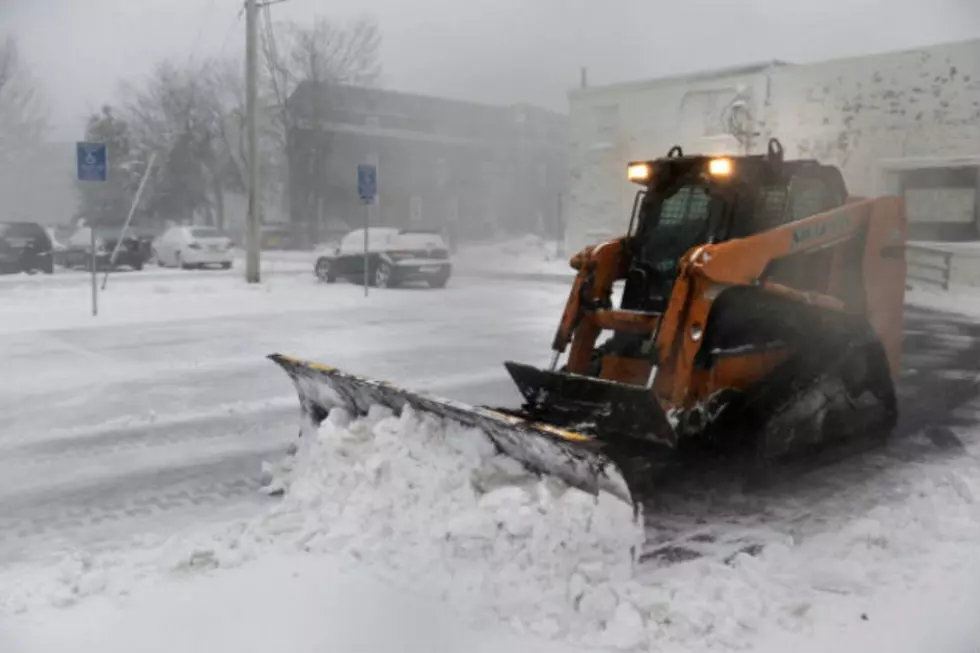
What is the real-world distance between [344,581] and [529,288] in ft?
45.9

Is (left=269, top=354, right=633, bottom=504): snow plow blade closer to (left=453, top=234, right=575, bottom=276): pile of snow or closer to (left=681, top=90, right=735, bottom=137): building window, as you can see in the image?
(left=681, top=90, right=735, bottom=137): building window

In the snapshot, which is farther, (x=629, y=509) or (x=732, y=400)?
(x=732, y=400)

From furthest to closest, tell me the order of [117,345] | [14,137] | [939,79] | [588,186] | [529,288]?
[14,137] → [529,288] → [588,186] → [117,345] → [939,79]

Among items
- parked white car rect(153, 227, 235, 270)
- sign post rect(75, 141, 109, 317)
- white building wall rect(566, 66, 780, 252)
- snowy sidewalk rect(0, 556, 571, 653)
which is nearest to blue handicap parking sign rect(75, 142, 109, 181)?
sign post rect(75, 141, 109, 317)

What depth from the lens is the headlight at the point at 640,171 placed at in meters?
5.68

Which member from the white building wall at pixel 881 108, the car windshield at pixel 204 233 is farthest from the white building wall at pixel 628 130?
the car windshield at pixel 204 233

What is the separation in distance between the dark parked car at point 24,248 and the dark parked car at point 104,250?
1380 mm

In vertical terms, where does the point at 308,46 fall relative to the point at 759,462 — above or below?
above

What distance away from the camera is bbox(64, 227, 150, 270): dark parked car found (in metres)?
25.0

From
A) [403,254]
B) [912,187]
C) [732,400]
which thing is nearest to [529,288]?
[403,254]

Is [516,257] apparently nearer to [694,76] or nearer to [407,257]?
[407,257]

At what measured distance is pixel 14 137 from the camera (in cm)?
2359

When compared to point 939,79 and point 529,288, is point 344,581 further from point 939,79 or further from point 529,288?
point 529,288

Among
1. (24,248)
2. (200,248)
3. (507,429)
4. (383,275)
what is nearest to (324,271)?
(383,275)
